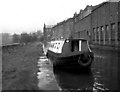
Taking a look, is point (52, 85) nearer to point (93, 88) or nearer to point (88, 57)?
point (93, 88)

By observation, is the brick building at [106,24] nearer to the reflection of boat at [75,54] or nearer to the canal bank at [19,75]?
the reflection of boat at [75,54]

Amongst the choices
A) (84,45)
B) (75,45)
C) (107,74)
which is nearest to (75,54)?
(84,45)

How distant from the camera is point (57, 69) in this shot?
→ 12.9m

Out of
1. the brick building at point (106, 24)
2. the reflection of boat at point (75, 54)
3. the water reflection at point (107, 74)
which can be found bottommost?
the water reflection at point (107, 74)

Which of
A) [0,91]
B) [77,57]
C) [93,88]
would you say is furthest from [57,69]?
[0,91]

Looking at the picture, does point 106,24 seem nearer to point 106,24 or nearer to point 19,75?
point 106,24

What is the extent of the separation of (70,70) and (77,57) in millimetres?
1156

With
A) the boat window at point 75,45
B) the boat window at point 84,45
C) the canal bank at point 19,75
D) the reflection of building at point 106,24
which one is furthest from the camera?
the reflection of building at point 106,24

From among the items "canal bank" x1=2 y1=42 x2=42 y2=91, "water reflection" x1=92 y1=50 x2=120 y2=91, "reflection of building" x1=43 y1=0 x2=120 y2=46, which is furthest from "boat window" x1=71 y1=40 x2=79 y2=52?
"reflection of building" x1=43 y1=0 x2=120 y2=46

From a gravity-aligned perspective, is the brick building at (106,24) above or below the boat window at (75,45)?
above

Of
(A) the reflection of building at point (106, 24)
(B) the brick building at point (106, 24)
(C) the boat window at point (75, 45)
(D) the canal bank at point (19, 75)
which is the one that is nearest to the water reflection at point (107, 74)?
(C) the boat window at point (75, 45)

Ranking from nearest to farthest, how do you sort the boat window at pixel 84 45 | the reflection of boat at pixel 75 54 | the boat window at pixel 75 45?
the reflection of boat at pixel 75 54 → the boat window at pixel 84 45 → the boat window at pixel 75 45

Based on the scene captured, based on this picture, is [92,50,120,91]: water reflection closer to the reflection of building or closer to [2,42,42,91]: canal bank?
[2,42,42,91]: canal bank

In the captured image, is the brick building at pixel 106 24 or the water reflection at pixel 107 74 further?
the brick building at pixel 106 24
